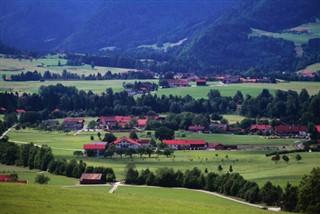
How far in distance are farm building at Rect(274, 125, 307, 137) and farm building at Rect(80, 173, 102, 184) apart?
3769 centimetres

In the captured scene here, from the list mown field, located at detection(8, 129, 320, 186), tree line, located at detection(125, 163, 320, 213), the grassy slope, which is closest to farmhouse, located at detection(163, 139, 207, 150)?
mown field, located at detection(8, 129, 320, 186)

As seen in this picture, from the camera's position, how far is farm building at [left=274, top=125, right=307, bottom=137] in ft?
298

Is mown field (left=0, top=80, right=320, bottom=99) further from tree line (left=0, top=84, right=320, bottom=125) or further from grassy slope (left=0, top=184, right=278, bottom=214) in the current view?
grassy slope (left=0, top=184, right=278, bottom=214)

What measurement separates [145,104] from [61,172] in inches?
2076

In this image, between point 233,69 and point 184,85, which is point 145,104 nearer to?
point 184,85

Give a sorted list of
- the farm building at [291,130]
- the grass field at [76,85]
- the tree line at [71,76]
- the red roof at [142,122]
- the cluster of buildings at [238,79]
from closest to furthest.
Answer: the farm building at [291,130] → the red roof at [142,122] → the grass field at [76,85] → the cluster of buildings at [238,79] → the tree line at [71,76]

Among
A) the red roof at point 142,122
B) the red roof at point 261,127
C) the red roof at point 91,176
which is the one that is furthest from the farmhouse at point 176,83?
the red roof at point 91,176

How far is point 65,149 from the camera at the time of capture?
77125 millimetres

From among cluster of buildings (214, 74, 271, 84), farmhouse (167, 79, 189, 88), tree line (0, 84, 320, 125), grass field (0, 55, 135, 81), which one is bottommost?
tree line (0, 84, 320, 125)

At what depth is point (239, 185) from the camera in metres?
53.1

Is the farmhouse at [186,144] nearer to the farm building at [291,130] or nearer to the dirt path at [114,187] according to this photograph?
the farm building at [291,130]

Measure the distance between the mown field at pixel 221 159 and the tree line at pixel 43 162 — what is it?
2.17 metres

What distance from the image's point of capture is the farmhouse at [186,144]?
7988 centimetres

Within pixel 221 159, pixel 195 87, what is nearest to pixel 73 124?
pixel 221 159
